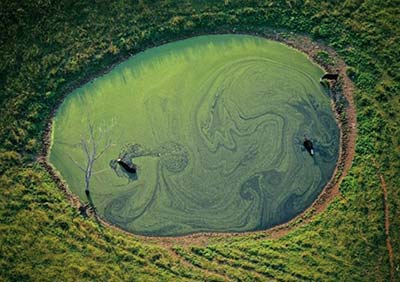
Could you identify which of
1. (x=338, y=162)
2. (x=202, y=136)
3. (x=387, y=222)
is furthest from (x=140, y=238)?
(x=387, y=222)

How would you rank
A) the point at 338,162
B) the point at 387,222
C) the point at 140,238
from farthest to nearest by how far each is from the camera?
1. the point at 338,162
2. the point at 387,222
3. the point at 140,238

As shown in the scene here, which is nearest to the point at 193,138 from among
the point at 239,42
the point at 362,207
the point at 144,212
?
the point at 144,212

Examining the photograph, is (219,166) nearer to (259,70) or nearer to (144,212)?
(144,212)

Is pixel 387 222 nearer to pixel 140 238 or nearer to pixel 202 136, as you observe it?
pixel 202 136

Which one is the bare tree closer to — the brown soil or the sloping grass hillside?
the brown soil

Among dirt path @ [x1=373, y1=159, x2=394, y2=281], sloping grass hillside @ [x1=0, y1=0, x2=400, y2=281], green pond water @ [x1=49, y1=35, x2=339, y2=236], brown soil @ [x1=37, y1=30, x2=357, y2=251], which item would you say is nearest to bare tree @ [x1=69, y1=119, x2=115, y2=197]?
green pond water @ [x1=49, y1=35, x2=339, y2=236]

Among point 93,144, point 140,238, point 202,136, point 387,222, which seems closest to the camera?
point 140,238
